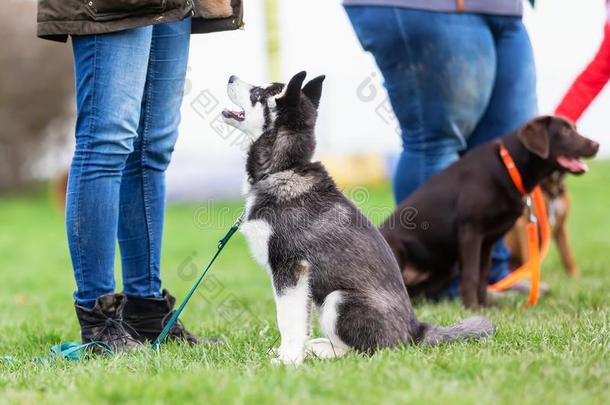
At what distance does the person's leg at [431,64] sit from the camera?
15.7 feet

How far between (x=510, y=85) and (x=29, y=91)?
13976 millimetres

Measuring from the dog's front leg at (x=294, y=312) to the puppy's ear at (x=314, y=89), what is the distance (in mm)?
766


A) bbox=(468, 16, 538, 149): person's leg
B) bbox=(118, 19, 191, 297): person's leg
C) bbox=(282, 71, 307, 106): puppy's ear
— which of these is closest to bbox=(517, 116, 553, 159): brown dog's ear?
bbox=(468, 16, 538, 149): person's leg

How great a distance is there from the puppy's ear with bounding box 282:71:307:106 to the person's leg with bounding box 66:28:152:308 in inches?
23.7

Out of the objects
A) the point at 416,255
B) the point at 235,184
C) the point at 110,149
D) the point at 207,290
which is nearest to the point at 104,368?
the point at 110,149

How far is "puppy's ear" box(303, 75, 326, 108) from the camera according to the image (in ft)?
11.3

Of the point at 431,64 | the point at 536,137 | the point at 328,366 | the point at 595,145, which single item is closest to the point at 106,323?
the point at 328,366

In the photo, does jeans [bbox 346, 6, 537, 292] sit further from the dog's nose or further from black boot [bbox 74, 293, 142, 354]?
black boot [bbox 74, 293, 142, 354]

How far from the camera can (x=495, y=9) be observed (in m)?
4.88

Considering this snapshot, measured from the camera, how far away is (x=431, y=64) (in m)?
4.86

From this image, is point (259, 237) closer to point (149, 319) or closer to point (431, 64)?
point (149, 319)

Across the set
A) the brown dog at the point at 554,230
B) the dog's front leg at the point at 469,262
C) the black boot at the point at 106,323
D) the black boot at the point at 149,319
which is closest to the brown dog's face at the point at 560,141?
the dog's front leg at the point at 469,262

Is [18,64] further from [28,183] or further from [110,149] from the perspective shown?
[110,149]

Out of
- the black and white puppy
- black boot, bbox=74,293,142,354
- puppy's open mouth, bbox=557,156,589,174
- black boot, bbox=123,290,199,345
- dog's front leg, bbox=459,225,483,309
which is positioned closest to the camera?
the black and white puppy
